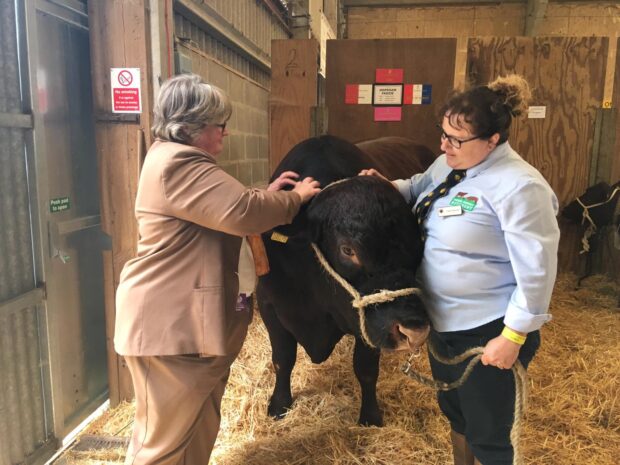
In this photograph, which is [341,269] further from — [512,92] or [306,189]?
[512,92]

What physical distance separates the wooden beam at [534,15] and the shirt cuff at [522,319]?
9.77 metres

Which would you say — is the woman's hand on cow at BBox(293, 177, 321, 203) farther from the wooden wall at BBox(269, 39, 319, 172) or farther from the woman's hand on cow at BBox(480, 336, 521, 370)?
the wooden wall at BBox(269, 39, 319, 172)

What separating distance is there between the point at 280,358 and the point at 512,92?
1926mm

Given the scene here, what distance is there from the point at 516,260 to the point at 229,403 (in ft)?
6.73

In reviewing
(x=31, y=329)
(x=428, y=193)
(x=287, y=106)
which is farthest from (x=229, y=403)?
(x=287, y=106)

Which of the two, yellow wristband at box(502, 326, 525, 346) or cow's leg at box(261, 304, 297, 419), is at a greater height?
yellow wristband at box(502, 326, 525, 346)

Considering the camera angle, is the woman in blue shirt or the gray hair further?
the gray hair

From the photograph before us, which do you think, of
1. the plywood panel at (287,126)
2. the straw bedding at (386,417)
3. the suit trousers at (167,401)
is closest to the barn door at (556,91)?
the plywood panel at (287,126)

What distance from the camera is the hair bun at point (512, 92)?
1.56m

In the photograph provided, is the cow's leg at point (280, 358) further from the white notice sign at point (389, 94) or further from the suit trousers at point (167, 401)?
the white notice sign at point (389, 94)

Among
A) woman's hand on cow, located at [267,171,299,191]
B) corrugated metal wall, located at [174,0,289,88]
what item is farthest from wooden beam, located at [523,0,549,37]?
woman's hand on cow, located at [267,171,299,191]

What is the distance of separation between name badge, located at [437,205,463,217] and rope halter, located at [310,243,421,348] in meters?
0.28

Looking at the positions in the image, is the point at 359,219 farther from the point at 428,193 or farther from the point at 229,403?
the point at 229,403

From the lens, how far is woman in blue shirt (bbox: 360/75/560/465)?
4.73 feet
